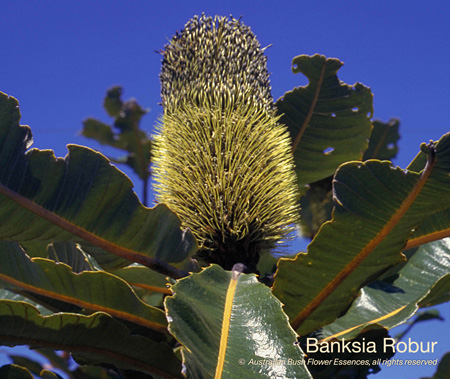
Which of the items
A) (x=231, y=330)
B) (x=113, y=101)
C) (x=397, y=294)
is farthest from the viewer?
(x=113, y=101)

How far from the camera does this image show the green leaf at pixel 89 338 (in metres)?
1.65

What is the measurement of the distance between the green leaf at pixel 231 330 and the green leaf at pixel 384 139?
203 cm

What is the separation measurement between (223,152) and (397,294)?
3.19ft

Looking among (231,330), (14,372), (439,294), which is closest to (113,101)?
(14,372)

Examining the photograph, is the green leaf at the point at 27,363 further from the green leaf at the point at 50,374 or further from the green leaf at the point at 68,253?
the green leaf at the point at 68,253

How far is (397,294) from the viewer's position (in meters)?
2.23

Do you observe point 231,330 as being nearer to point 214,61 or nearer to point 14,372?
point 14,372

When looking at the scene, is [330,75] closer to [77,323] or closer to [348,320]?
[348,320]

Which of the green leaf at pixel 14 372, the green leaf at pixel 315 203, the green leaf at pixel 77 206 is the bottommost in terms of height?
the green leaf at pixel 14 372

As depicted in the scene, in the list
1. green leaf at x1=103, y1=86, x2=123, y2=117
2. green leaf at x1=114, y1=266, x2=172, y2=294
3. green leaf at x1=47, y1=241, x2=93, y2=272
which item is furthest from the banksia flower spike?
green leaf at x1=103, y1=86, x2=123, y2=117

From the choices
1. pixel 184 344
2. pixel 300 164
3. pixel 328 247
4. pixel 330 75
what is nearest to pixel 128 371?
pixel 184 344

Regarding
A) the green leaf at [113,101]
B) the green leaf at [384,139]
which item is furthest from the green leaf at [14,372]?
the green leaf at [113,101]

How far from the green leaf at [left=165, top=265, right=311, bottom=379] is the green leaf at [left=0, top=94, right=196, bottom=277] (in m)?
0.25

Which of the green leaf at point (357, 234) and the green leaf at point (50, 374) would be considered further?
the green leaf at point (50, 374)
